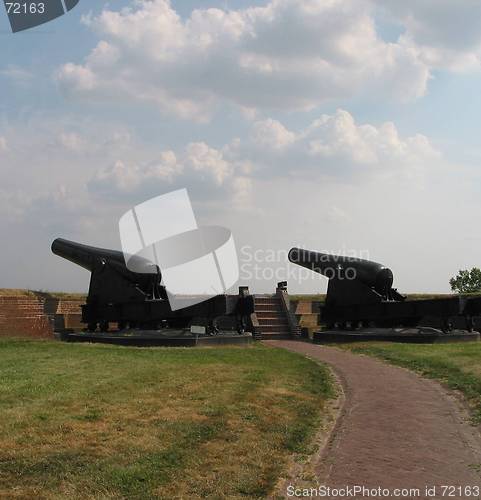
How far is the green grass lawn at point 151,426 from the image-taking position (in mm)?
3949

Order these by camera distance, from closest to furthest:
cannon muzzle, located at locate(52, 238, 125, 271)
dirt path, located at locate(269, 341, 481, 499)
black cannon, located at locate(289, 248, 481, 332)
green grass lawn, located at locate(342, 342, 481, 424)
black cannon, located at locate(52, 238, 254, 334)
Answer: dirt path, located at locate(269, 341, 481, 499) → green grass lawn, located at locate(342, 342, 481, 424) → black cannon, located at locate(52, 238, 254, 334) → black cannon, located at locate(289, 248, 481, 332) → cannon muzzle, located at locate(52, 238, 125, 271)

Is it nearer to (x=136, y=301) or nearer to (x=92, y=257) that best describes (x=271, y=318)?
(x=136, y=301)

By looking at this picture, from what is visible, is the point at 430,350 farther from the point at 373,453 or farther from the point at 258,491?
the point at 258,491

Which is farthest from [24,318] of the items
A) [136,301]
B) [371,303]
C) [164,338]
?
[371,303]

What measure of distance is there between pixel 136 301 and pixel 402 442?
1153cm

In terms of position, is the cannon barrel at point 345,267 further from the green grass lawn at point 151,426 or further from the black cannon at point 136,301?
the green grass lawn at point 151,426

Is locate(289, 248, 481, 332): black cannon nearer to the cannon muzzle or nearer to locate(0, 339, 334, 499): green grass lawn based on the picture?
the cannon muzzle

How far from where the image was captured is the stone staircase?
20016 millimetres

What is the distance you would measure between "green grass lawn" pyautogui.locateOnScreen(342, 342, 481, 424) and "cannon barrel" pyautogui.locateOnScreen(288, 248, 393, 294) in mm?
2541

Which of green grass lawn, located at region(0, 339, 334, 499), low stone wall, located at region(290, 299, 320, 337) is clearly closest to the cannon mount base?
green grass lawn, located at region(0, 339, 334, 499)

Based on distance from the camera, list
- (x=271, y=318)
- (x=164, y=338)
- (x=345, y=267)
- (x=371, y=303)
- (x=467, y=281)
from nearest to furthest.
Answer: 1. (x=164, y=338)
2. (x=371, y=303)
3. (x=345, y=267)
4. (x=271, y=318)
5. (x=467, y=281)

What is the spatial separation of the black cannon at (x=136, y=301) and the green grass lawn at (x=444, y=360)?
10.5 feet

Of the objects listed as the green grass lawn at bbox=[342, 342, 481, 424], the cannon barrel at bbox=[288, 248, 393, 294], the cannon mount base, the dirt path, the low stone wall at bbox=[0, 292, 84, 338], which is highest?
the cannon barrel at bbox=[288, 248, 393, 294]

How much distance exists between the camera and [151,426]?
5438mm
